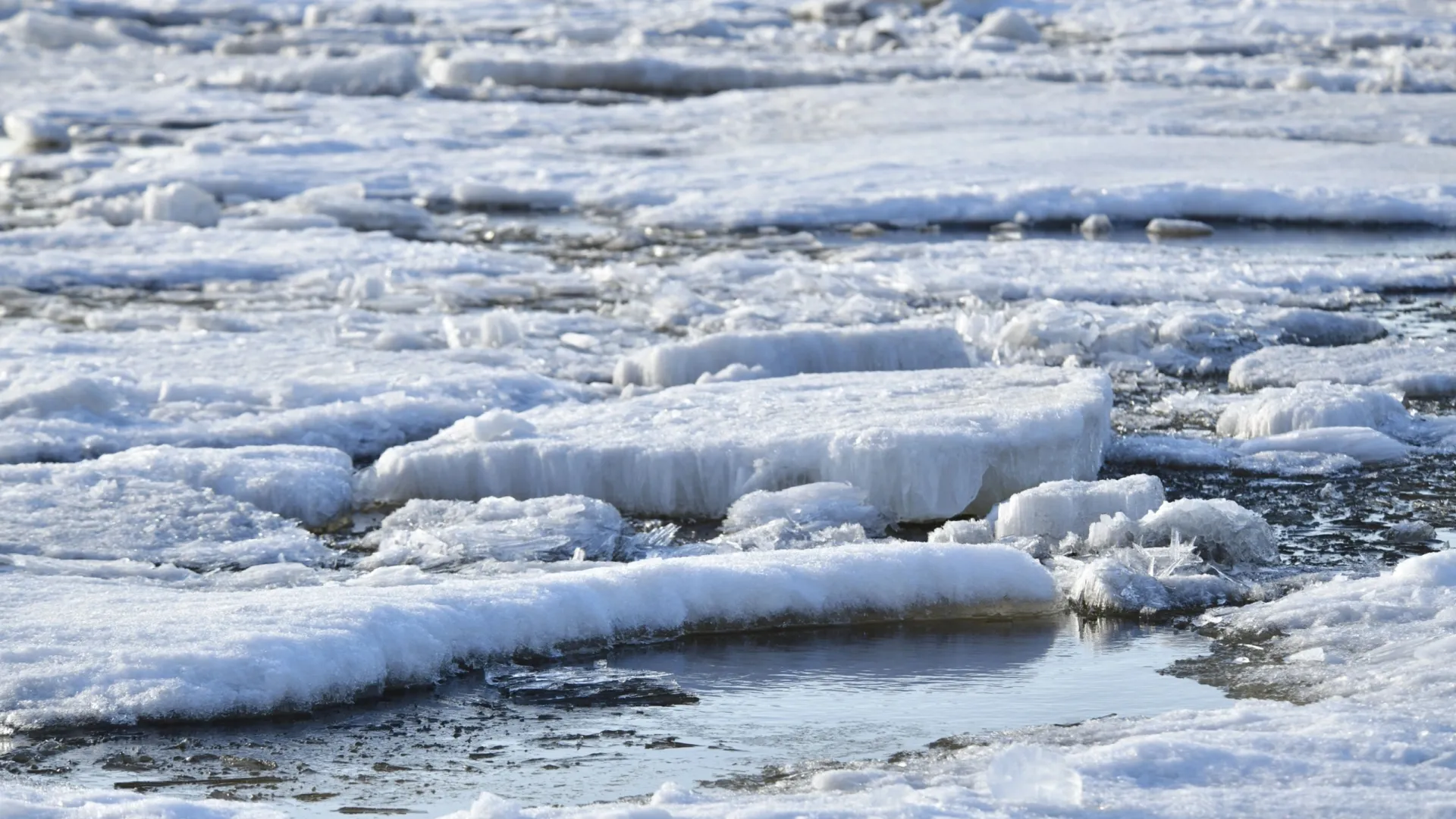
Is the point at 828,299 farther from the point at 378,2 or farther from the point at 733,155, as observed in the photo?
the point at 378,2

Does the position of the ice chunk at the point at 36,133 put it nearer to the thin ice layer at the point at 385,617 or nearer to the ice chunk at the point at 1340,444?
the thin ice layer at the point at 385,617

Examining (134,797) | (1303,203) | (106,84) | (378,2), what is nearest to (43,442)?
(134,797)

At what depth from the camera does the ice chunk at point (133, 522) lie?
5.99 m

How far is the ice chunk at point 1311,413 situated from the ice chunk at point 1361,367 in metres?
0.56

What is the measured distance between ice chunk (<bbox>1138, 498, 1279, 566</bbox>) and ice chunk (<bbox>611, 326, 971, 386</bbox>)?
8.14 ft

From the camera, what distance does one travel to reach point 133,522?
6234mm

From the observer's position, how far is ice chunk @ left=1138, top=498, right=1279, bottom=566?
19.2 feet

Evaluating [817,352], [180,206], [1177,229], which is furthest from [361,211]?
[817,352]

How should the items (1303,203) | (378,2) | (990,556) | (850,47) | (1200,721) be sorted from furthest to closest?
(378,2)
(850,47)
(1303,203)
(990,556)
(1200,721)

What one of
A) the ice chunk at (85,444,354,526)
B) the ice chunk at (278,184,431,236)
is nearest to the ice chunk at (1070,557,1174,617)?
the ice chunk at (85,444,354,526)

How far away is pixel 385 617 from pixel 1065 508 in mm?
2347

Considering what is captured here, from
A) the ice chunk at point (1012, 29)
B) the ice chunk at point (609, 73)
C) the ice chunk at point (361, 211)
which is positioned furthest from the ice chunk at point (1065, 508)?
the ice chunk at point (1012, 29)

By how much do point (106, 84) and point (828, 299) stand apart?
14.7 metres

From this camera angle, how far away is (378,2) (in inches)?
1249
